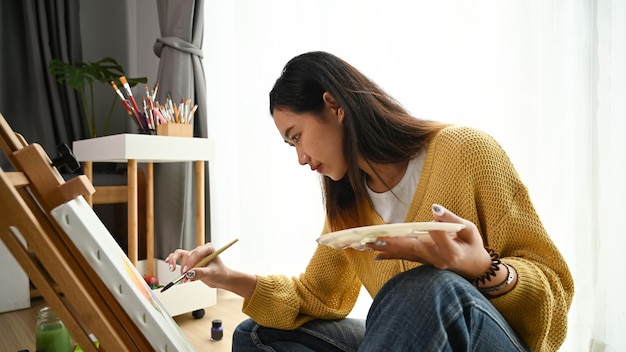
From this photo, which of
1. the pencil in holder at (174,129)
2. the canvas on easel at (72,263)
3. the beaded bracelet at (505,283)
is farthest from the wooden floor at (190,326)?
the beaded bracelet at (505,283)

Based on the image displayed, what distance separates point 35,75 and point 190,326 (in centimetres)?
177

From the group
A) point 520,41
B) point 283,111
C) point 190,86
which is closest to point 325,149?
point 283,111

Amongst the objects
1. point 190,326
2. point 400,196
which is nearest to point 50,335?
point 190,326

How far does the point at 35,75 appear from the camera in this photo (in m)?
2.58

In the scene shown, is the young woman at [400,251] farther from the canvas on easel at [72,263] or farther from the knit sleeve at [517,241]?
the canvas on easel at [72,263]

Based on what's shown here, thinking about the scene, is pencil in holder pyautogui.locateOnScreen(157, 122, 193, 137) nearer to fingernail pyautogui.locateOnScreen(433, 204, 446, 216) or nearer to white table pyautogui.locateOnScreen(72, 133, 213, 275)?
white table pyautogui.locateOnScreen(72, 133, 213, 275)

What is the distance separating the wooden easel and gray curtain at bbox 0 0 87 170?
84.9 inches

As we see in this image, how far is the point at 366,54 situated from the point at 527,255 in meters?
1.01

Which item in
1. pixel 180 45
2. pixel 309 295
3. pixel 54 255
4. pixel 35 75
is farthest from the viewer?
pixel 35 75

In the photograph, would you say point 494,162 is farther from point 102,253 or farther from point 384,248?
point 102,253

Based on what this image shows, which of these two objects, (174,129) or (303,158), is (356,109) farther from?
(174,129)

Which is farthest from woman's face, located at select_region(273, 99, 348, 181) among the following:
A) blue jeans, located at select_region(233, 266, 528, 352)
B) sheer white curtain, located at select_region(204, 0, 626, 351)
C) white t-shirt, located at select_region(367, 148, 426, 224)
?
sheer white curtain, located at select_region(204, 0, 626, 351)

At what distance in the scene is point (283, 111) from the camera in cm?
98

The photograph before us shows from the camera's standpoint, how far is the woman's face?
955mm
